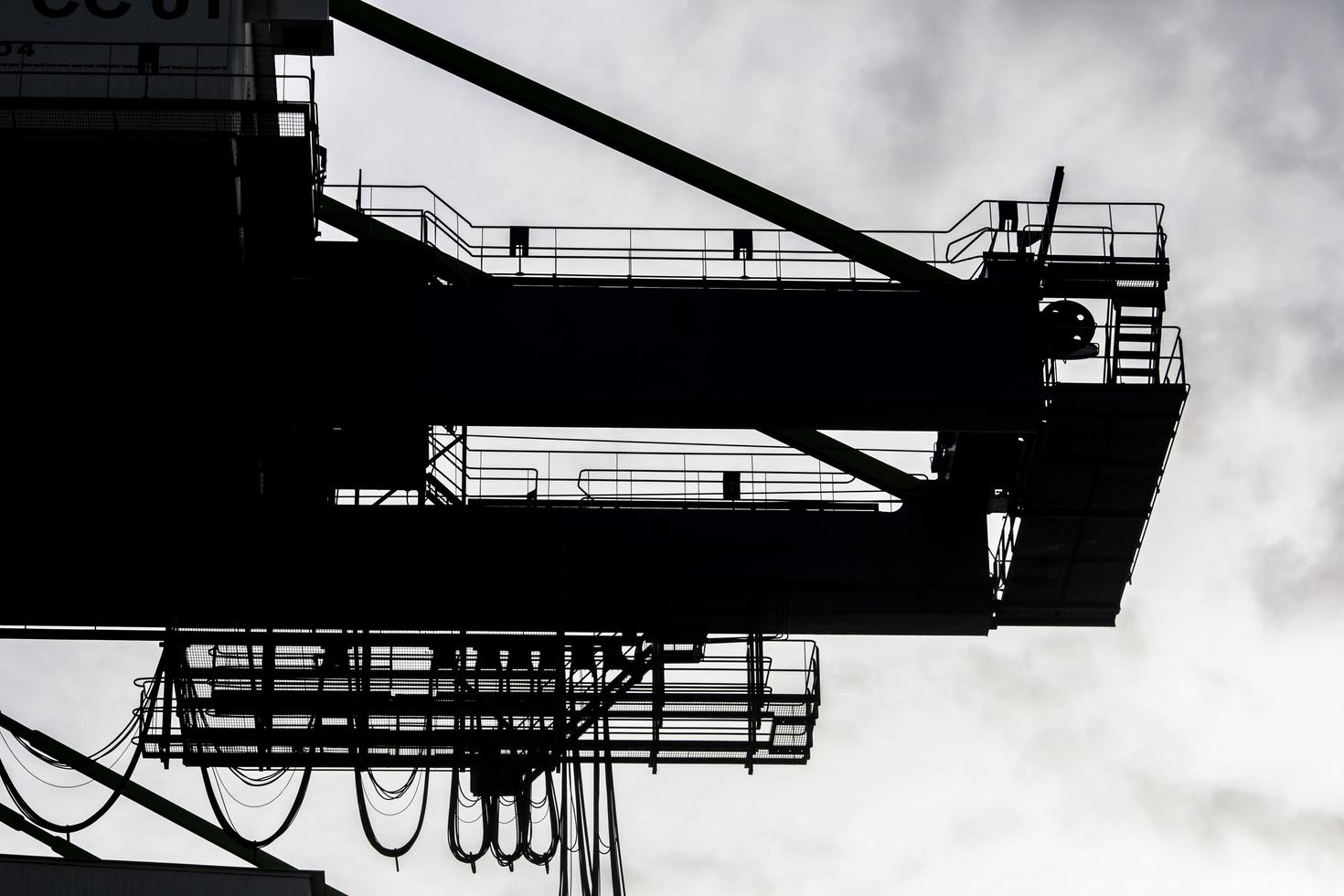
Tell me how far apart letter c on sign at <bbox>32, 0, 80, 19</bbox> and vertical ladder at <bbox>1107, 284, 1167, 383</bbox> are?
11668mm

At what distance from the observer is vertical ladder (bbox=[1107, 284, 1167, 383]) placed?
2138 cm

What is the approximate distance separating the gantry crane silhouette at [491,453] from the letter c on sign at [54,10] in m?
0.57

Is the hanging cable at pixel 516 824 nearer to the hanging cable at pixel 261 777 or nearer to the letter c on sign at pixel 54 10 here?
the hanging cable at pixel 261 777

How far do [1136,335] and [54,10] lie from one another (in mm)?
12214

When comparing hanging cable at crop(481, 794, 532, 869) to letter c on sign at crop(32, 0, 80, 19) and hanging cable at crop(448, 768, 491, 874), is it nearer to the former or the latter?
hanging cable at crop(448, 768, 491, 874)

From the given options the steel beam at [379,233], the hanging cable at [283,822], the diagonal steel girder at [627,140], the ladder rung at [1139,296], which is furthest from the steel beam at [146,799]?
the ladder rung at [1139,296]

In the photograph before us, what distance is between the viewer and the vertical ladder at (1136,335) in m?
21.4

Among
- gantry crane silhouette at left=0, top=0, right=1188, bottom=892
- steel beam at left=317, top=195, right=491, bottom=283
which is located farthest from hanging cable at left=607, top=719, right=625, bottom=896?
Result: steel beam at left=317, top=195, right=491, bottom=283

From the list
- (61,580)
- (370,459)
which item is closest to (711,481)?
(370,459)

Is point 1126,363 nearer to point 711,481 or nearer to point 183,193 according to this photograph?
point 711,481

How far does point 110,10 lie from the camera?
19703mm

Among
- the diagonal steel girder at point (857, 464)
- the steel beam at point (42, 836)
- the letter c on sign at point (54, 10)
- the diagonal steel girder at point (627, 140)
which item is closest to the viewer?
the letter c on sign at point (54, 10)

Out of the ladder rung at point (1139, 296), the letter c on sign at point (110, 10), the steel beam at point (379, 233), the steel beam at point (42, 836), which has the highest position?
the letter c on sign at point (110, 10)

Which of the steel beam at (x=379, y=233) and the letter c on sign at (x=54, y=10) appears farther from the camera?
the steel beam at (x=379, y=233)
